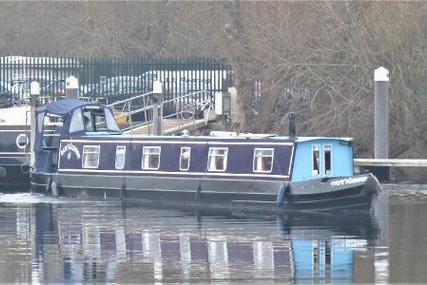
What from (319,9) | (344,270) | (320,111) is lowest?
(344,270)

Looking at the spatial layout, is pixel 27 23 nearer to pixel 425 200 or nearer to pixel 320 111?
pixel 320 111

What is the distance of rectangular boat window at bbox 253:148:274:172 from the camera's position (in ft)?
107

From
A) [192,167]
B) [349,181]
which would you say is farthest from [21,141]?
[349,181]

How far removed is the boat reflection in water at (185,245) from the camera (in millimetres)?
22953

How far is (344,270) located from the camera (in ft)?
76.3

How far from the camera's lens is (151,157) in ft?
115

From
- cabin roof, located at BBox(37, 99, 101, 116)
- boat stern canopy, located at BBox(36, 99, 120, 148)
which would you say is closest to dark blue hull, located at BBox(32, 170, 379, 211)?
boat stern canopy, located at BBox(36, 99, 120, 148)

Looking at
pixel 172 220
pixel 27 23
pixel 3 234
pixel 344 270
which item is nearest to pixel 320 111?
pixel 172 220

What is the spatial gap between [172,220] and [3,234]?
3.97 metres

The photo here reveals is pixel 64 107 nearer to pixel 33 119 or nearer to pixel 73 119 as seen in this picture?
pixel 73 119

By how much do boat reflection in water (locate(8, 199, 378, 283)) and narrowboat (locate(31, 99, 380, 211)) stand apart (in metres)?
0.74

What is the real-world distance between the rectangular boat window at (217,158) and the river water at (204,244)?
1.40 meters

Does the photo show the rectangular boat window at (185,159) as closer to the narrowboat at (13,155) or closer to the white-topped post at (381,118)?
the white-topped post at (381,118)

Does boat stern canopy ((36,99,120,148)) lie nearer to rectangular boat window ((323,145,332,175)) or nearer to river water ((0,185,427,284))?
river water ((0,185,427,284))
